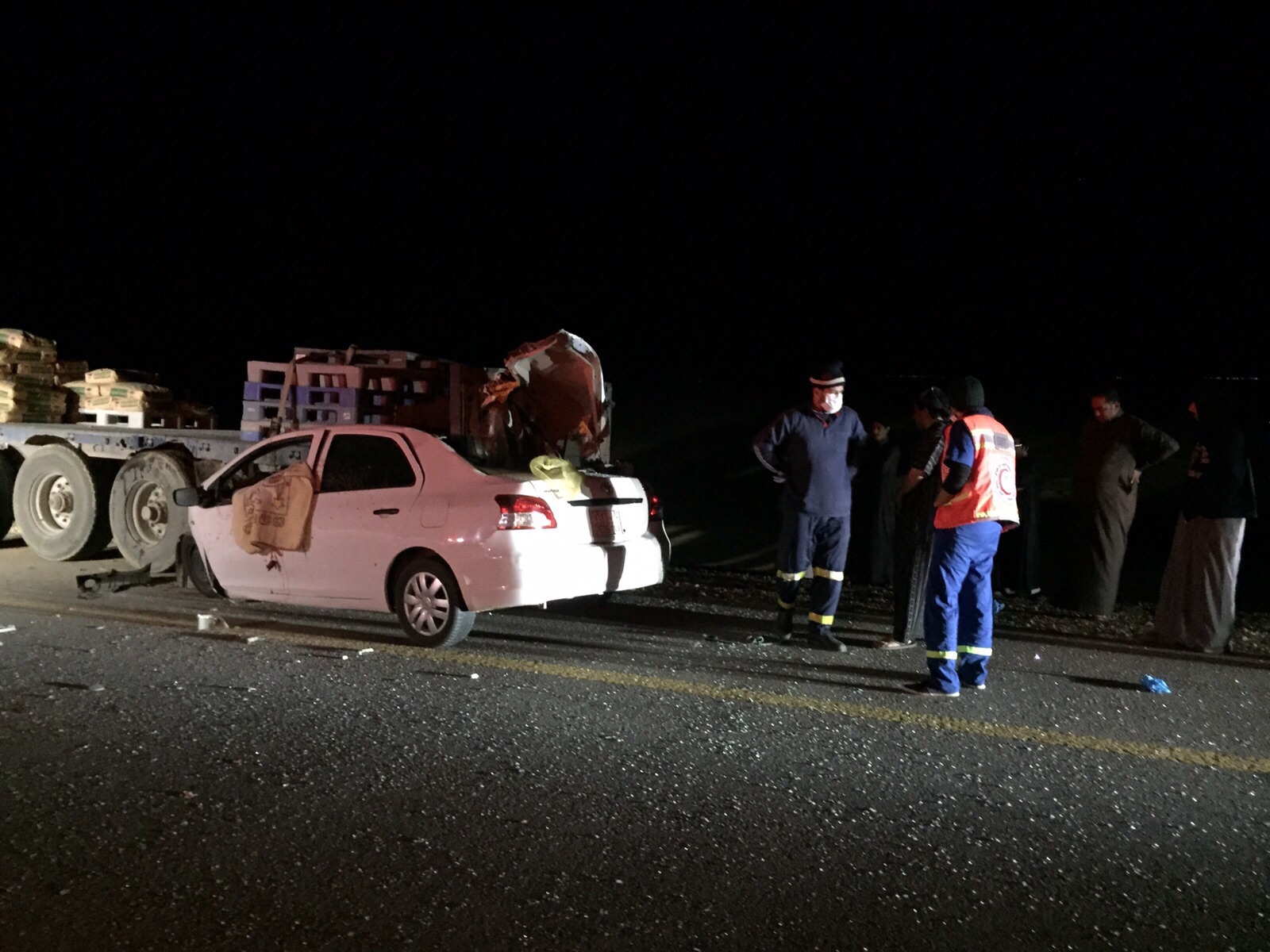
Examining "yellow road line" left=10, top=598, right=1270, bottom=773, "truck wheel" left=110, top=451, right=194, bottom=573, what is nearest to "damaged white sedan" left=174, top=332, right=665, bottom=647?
"yellow road line" left=10, top=598, right=1270, bottom=773

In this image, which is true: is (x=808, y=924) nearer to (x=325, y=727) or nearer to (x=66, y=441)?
(x=325, y=727)

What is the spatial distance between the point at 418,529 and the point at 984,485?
3.45 metres

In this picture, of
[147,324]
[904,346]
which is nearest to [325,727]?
[904,346]

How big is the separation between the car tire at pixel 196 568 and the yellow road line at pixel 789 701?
403 mm

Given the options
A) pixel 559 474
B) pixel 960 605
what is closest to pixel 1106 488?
pixel 960 605

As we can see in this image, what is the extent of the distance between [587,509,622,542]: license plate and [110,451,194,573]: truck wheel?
4.61 m

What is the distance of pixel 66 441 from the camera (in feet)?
36.8

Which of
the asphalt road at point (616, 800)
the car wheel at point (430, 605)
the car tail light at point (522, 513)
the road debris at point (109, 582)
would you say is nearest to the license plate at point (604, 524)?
the car tail light at point (522, 513)

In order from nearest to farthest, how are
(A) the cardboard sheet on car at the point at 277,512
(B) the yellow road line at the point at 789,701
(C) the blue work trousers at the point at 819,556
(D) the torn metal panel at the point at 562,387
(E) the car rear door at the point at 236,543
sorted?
(B) the yellow road line at the point at 789,701 < (C) the blue work trousers at the point at 819,556 < (A) the cardboard sheet on car at the point at 277,512 < (E) the car rear door at the point at 236,543 < (D) the torn metal panel at the point at 562,387

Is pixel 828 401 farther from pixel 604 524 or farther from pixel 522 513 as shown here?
pixel 522 513

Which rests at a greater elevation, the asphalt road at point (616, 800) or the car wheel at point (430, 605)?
the car wheel at point (430, 605)

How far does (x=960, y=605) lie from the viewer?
20.5ft

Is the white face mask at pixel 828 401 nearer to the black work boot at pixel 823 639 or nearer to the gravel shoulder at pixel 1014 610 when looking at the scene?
the black work boot at pixel 823 639

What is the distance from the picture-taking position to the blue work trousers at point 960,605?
602 centimetres
